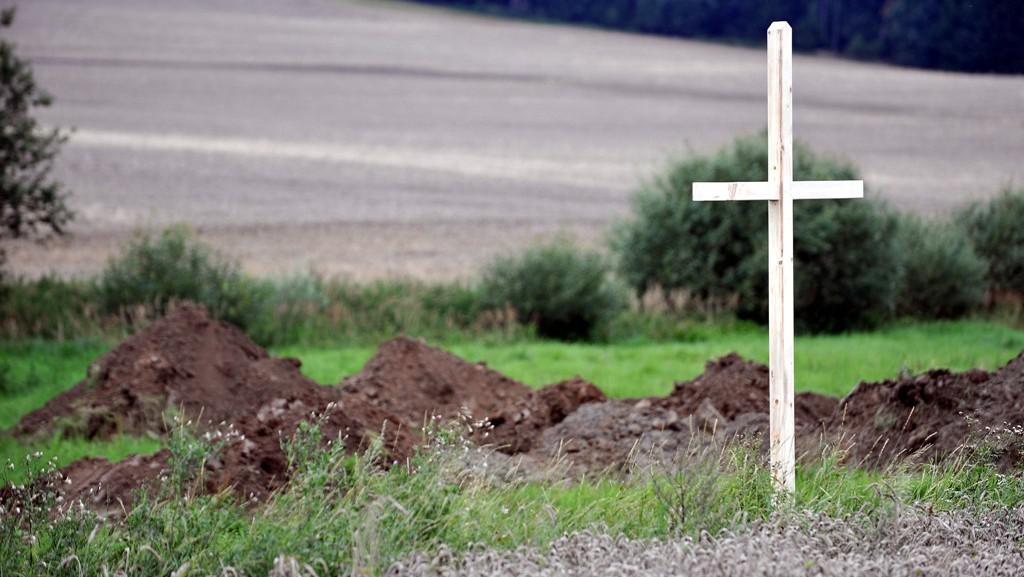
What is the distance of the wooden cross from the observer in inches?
261

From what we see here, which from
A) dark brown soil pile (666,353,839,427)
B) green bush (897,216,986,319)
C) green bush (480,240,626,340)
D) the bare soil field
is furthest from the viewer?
the bare soil field

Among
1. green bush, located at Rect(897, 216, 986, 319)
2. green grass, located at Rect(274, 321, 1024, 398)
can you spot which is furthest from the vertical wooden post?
green bush, located at Rect(897, 216, 986, 319)

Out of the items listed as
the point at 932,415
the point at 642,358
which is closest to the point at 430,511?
the point at 932,415

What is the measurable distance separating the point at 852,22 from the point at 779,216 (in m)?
46.9

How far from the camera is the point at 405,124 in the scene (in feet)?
163

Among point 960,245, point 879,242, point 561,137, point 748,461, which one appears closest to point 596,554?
point 748,461

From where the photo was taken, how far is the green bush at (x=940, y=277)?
1625 centimetres

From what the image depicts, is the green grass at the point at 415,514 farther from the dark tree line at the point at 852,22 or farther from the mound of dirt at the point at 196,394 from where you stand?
the dark tree line at the point at 852,22

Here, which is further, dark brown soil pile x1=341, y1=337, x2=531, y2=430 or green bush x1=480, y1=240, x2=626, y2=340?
green bush x1=480, y1=240, x2=626, y2=340

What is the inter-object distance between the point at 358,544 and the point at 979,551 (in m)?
2.55

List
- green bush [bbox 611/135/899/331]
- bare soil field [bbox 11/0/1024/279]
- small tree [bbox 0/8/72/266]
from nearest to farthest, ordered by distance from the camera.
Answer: small tree [bbox 0/8/72/266] < green bush [bbox 611/135/899/331] < bare soil field [bbox 11/0/1024/279]

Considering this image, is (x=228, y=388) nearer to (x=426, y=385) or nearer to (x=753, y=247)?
(x=426, y=385)

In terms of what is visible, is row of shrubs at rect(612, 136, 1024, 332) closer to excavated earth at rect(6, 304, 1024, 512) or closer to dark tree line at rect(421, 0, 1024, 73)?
dark tree line at rect(421, 0, 1024, 73)

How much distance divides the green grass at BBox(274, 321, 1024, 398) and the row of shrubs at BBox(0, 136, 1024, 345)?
2.22 feet
